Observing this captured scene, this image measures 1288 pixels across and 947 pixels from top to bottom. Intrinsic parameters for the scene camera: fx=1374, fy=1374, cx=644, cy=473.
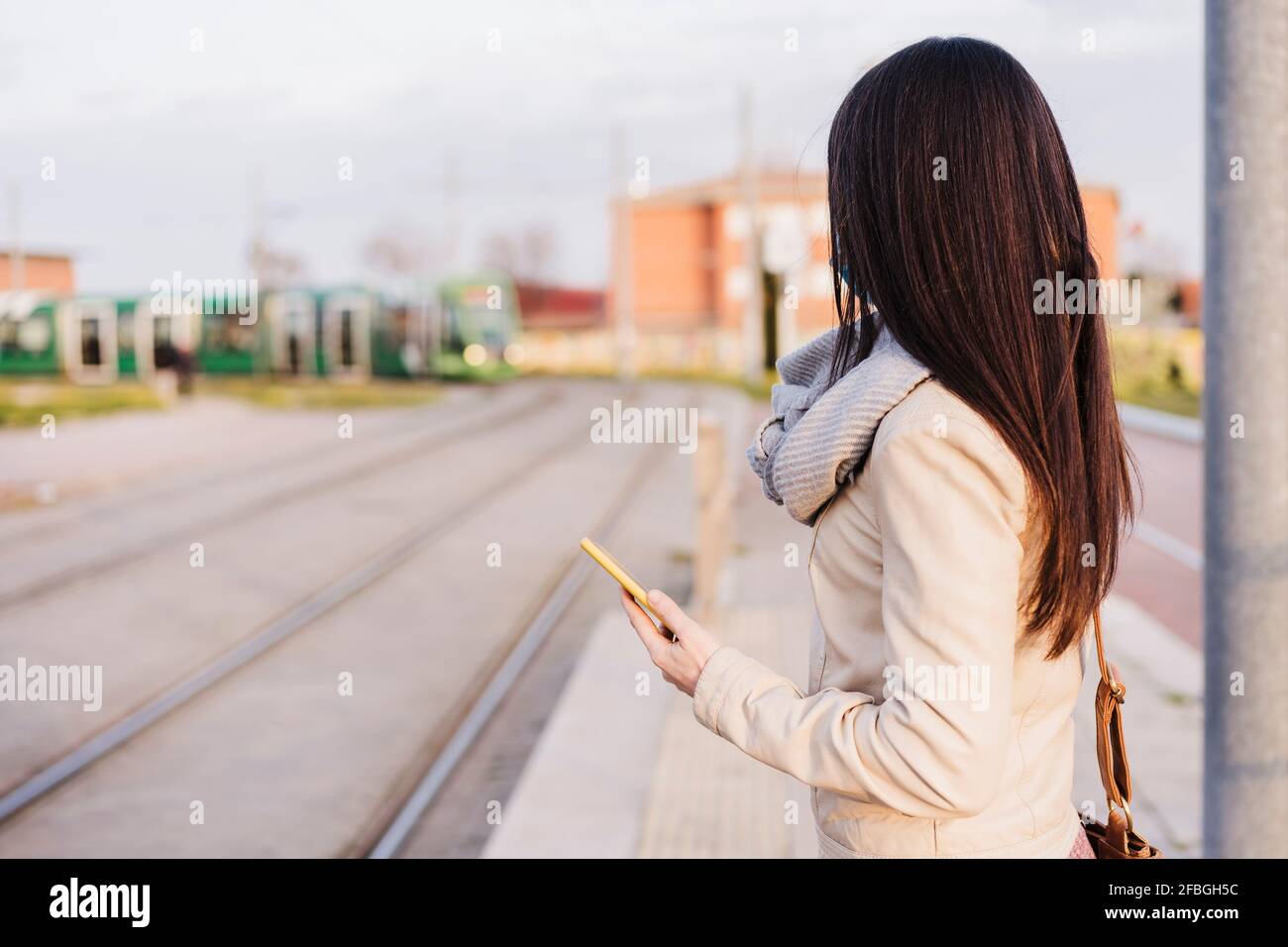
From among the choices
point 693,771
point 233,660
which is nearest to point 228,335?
point 233,660

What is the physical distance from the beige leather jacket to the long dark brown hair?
42 mm

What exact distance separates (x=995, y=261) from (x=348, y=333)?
33514 millimetres

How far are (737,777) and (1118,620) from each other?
13.1ft

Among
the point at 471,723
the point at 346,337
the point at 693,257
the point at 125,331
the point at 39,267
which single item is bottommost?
the point at 471,723

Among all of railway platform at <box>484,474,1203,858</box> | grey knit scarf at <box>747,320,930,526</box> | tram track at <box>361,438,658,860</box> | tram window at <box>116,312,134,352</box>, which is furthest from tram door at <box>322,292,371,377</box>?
grey knit scarf at <box>747,320,930,526</box>

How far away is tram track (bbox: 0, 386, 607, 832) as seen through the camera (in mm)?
5395

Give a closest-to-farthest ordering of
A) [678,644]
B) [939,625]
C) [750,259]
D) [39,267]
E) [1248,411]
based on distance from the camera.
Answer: [939,625] < [678,644] < [1248,411] < [39,267] < [750,259]

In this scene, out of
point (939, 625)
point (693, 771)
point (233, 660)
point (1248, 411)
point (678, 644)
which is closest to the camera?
point (939, 625)

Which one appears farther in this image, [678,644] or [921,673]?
[678,644]

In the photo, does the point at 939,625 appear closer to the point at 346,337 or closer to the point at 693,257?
the point at 346,337

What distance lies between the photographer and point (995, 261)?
4.84 feet

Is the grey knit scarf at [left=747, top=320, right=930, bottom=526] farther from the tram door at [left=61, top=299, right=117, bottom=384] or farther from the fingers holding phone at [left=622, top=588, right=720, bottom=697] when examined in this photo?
the tram door at [left=61, top=299, right=117, bottom=384]

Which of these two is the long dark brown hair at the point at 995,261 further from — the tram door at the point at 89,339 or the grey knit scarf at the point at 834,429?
the tram door at the point at 89,339

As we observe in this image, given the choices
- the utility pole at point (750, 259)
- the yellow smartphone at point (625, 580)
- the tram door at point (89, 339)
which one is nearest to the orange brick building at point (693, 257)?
the utility pole at point (750, 259)
